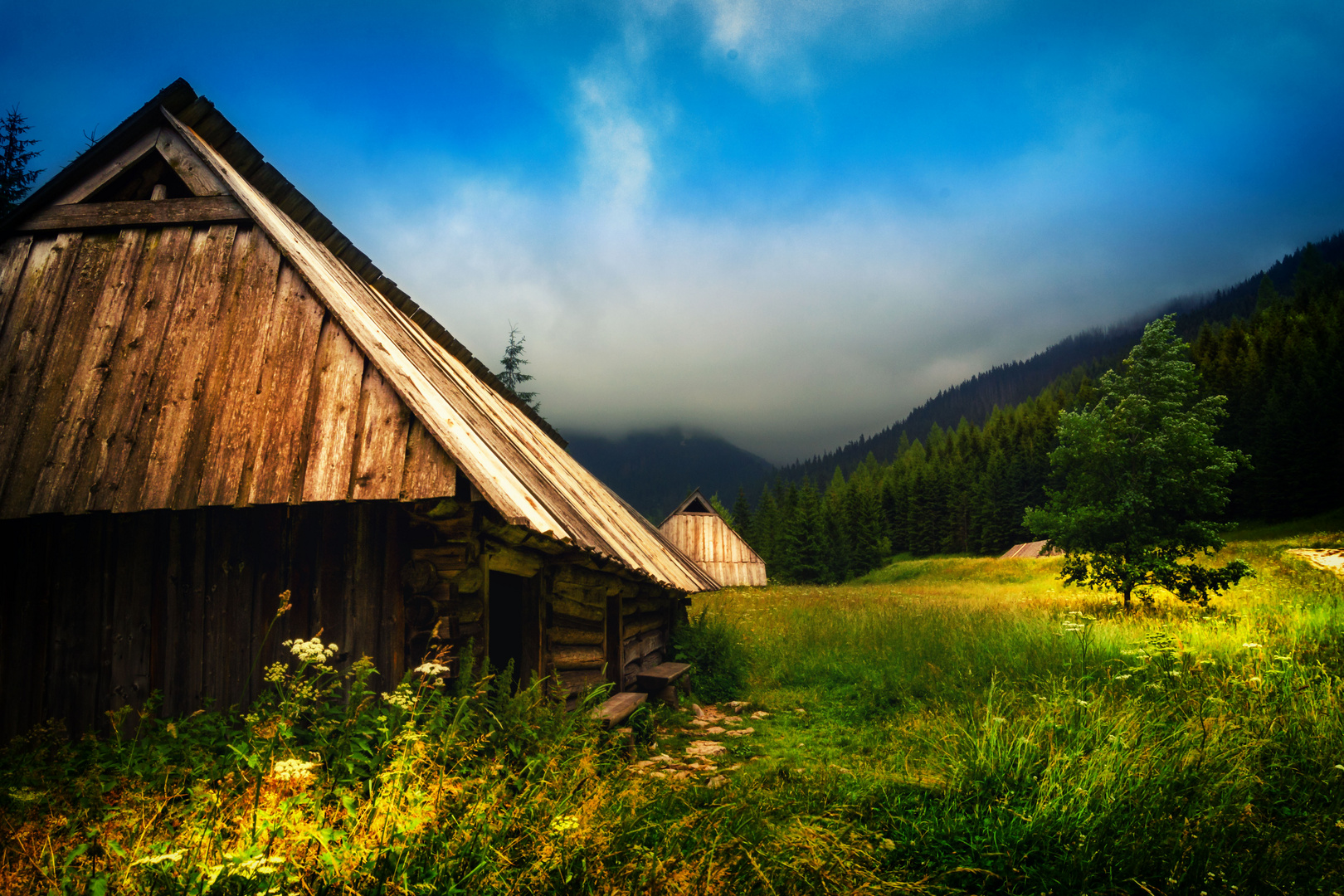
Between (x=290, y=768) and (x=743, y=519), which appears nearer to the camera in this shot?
(x=290, y=768)

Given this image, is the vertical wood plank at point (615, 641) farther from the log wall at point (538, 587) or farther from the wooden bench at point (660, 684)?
the wooden bench at point (660, 684)

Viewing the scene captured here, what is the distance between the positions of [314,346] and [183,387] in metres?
1.03

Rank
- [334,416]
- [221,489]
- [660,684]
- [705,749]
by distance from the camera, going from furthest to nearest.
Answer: [660,684] → [705,749] → [334,416] → [221,489]

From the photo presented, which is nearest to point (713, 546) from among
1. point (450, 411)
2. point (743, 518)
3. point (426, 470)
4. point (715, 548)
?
point (715, 548)

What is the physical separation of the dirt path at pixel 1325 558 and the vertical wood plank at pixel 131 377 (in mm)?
23822

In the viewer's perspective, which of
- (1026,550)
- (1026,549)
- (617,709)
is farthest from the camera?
(1026,549)

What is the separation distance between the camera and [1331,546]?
23844 mm

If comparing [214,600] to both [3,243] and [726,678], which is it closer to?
[3,243]

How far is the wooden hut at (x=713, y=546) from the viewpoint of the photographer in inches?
1292

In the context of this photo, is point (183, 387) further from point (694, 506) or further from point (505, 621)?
point (694, 506)

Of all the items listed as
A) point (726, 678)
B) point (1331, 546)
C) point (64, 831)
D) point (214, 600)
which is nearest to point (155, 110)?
point (214, 600)

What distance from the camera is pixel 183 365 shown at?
4883mm

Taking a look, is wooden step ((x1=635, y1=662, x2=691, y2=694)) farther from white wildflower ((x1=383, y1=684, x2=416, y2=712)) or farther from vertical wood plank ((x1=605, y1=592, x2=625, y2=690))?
white wildflower ((x1=383, y1=684, x2=416, y2=712))

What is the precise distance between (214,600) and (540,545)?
2387 millimetres
